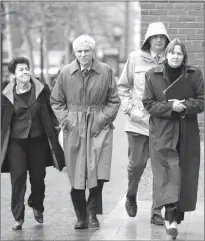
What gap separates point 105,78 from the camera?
7977 mm

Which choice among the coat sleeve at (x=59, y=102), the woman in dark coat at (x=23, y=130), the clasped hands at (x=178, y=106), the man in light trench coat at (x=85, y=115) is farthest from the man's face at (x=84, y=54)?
the clasped hands at (x=178, y=106)

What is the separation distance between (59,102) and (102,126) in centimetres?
48

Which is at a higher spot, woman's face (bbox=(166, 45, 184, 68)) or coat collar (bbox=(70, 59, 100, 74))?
woman's face (bbox=(166, 45, 184, 68))

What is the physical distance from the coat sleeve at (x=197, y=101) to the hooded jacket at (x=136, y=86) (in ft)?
2.48

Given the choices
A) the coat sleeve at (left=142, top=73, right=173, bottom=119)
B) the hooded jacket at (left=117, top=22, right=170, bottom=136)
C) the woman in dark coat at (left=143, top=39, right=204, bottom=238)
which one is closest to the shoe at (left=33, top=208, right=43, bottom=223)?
the hooded jacket at (left=117, top=22, right=170, bottom=136)

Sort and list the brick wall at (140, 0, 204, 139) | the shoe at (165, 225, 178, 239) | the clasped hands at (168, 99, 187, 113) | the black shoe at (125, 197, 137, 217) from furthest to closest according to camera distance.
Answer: the brick wall at (140, 0, 204, 139), the black shoe at (125, 197, 137, 217), the shoe at (165, 225, 178, 239), the clasped hands at (168, 99, 187, 113)

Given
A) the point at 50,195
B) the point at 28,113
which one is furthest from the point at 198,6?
the point at 50,195

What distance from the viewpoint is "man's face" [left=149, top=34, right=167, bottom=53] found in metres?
7.97

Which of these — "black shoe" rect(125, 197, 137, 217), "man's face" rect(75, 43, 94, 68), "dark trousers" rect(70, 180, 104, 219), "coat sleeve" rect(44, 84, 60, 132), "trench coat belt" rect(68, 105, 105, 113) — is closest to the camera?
"man's face" rect(75, 43, 94, 68)

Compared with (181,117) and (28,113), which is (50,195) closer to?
(28,113)

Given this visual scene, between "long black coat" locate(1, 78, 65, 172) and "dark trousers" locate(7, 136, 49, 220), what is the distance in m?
0.08

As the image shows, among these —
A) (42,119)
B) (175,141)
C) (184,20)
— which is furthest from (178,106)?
(184,20)

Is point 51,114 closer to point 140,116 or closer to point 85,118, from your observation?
point 85,118

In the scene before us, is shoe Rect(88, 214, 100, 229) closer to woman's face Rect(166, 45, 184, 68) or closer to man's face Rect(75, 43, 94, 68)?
man's face Rect(75, 43, 94, 68)
